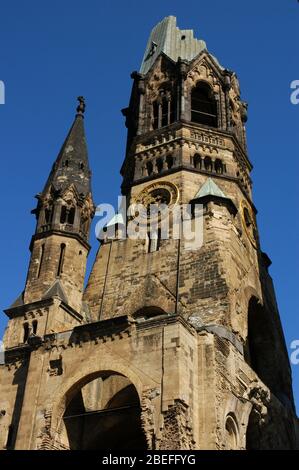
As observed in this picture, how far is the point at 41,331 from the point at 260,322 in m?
11.2

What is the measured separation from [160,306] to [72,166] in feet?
27.2

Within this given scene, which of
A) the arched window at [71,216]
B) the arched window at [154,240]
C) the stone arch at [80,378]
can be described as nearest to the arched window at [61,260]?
the arched window at [71,216]

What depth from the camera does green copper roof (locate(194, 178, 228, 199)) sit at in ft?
103

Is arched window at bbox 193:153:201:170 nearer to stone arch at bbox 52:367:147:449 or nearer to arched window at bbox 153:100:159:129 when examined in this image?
arched window at bbox 153:100:159:129

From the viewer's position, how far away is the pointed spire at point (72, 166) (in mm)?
31094

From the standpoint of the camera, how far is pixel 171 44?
41.7m

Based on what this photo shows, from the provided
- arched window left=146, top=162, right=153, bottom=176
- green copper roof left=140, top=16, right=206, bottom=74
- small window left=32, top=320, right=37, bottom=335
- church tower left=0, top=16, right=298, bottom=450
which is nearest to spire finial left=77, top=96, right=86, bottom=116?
church tower left=0, top=16, right=298, bottom=450

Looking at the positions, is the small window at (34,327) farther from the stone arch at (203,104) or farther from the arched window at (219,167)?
the stone arch at (203,104)

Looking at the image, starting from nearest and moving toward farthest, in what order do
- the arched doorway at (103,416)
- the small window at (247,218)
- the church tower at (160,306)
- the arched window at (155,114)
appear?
the church tower at (160,306) < the arched doorway at (103,416) < the small window at (247,218) < the arched window at (155,114)

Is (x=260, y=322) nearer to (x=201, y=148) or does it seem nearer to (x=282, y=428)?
(x=282, y=428)

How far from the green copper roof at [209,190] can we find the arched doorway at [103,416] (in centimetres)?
966

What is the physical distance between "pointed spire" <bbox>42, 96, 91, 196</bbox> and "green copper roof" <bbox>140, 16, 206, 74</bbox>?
901 centimetres
